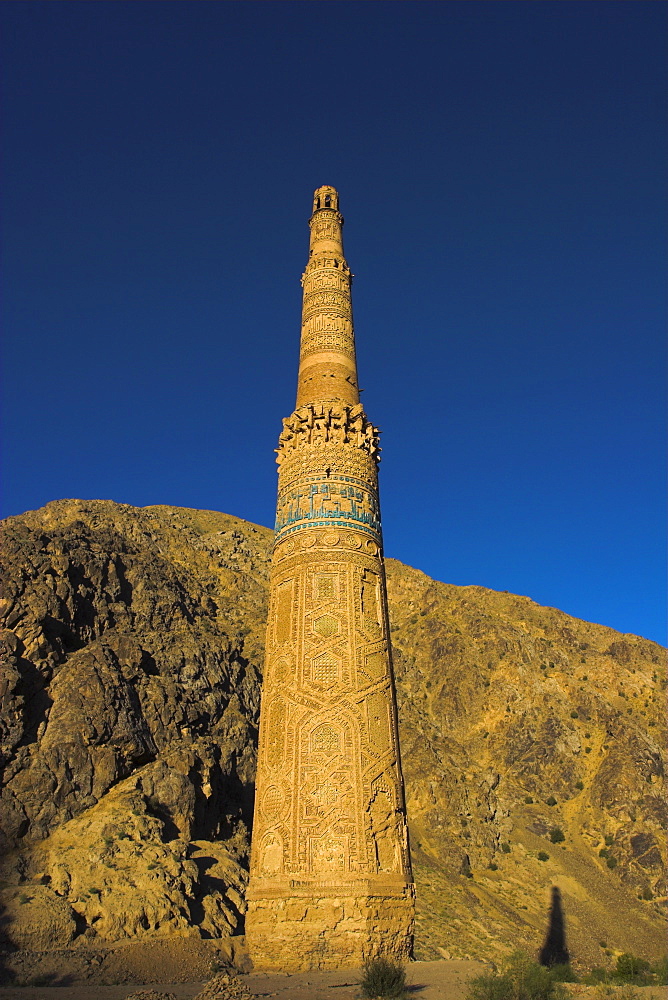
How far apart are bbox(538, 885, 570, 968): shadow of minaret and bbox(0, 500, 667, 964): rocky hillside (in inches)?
16.5

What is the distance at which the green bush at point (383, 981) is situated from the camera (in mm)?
9289

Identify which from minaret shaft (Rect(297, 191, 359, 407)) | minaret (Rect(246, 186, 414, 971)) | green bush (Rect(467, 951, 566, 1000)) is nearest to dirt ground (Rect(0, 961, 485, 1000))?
minaret (Rect(246, 186, 414, 971))

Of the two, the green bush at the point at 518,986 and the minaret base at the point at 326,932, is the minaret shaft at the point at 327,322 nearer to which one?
the minaret base at the point at 326,932

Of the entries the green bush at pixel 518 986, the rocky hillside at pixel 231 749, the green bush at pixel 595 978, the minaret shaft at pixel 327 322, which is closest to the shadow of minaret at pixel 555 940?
the rocky hillside at pixel 231 749

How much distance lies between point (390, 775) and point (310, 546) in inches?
182

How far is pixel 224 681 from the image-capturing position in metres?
39.3

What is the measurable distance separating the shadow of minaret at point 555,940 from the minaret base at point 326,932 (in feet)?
65.9

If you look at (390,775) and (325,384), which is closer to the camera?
(390,775)

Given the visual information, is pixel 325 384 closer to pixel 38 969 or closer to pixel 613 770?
pixel 38 969

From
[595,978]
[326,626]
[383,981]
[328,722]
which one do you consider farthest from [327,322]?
[595,978]

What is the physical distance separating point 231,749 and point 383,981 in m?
26.8

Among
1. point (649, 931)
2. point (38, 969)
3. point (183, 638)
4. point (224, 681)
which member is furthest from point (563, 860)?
point (38, 969)

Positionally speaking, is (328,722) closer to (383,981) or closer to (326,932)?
(326,932)

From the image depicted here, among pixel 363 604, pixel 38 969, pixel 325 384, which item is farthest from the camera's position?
pixel 325 384
